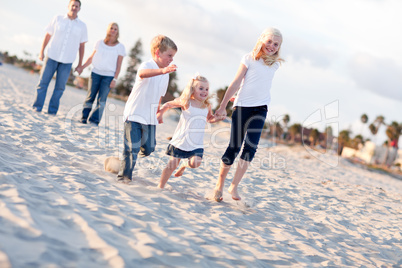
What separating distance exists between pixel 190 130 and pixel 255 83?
0.85 meters

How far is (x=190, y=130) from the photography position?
12.6 ft

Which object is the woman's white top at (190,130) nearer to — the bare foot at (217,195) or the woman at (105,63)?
the bare foot at (217,195)

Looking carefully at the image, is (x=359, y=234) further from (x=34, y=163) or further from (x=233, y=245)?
(x=34, y=163)

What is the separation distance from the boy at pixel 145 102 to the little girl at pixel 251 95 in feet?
2.27

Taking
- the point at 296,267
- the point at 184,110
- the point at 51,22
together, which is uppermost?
the point at 51,22

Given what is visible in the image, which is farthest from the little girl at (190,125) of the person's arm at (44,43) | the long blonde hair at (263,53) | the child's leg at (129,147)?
the person's arm at (44,43)

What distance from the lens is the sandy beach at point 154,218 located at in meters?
2.12

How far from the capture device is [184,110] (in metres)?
3.88

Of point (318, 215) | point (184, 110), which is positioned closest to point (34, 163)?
point (184, 110)

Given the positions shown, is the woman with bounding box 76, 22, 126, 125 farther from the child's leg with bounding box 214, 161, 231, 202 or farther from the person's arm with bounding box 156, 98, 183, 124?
the child's leg with bounding box 214, 161, 231, 202

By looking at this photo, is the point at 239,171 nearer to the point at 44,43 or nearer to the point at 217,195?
the point at 217,195

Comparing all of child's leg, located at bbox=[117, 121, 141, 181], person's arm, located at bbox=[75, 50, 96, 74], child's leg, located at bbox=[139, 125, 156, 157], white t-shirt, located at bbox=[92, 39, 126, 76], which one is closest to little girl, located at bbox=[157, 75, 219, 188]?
child's leg, located at bbox=[139, 125, 156, 157]

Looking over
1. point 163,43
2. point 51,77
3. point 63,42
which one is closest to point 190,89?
point 163,43

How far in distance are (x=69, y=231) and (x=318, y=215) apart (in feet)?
10.4
